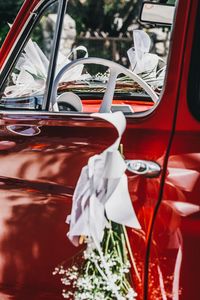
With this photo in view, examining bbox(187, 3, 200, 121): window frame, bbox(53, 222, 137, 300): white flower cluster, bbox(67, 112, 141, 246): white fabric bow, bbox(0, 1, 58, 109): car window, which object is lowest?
bbox(53, 222, 137, 300): white flower cluster

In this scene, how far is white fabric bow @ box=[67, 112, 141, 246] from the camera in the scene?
221cm

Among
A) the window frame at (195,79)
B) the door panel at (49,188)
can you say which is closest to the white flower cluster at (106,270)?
the door panel at (49,188)

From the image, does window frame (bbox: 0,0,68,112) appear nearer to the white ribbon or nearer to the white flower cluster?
the white ribbon

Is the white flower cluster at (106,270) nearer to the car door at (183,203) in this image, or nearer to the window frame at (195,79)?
the car door at (183,203)

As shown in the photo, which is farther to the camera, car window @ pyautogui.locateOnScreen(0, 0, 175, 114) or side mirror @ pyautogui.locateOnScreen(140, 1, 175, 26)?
side mirror @ pyautogui.locateOnScreen(140, 1, 175, 26)

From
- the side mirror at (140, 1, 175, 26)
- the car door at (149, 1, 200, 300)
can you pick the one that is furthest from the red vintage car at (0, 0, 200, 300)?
the side mirror at (140, 1, 175, 26)

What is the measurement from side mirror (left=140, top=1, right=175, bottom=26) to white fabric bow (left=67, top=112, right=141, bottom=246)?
47.5 inches

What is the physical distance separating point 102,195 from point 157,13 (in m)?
1.44

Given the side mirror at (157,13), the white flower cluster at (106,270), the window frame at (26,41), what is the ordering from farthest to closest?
the side mirror at (157,13) → the window frame at (26,41) → the white flower cluster at (106,270)

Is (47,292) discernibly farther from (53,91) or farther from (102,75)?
(102,75)

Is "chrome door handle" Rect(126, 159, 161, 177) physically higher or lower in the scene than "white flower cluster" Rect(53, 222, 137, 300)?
higher

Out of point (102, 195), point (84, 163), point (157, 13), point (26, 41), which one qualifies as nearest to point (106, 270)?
point (102, 195)

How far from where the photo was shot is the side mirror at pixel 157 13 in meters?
3.36

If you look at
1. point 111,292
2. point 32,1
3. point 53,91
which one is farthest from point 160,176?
point 32,1
